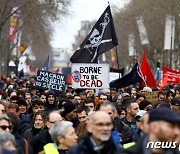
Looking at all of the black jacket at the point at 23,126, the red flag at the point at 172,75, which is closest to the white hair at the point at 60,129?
the black jacket at the point at 23,126

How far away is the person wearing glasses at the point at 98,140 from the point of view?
657cm

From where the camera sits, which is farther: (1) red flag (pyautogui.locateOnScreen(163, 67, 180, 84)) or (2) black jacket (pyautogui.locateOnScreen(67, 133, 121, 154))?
(1) red flag (pyautogui.locateOnScreen(163, 67, 180, 84))

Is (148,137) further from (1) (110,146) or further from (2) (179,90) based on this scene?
(2) (179,90)

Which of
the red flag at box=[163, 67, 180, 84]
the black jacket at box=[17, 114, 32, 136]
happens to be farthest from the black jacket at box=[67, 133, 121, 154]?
the red flag at box=[163, 67, 180, 84]

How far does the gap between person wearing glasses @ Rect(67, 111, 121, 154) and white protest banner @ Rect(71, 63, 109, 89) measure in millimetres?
9619

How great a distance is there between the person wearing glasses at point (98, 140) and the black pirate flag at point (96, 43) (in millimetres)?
10170

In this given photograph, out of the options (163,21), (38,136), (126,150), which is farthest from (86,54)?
(163,21)

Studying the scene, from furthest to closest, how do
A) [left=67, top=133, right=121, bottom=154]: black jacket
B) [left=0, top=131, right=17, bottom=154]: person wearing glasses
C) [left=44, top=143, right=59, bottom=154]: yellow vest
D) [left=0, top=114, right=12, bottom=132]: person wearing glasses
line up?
[left=0, top=114, right=12, bottom=132]: person wearing glasses → [left=44, top=143, right=59, bottom=154]: yellow vest → [left=0, top=131, right=17, bottom=154]: person wearing glasses → [left=67, top=133, right=121, bottom=154]: black jacket

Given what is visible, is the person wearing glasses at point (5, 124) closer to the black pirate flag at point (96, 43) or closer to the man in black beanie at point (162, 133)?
the man in black beanie at point (162, 133)

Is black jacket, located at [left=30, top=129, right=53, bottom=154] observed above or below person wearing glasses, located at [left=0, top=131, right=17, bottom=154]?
below

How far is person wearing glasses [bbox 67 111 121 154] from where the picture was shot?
21.6ft

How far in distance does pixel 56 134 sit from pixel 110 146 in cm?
139

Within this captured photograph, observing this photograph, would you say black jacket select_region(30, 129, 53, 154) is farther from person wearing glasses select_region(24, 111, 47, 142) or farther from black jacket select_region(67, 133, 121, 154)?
black jacket select_region(67, 133, 121, 154)

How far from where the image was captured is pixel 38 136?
396 inches
